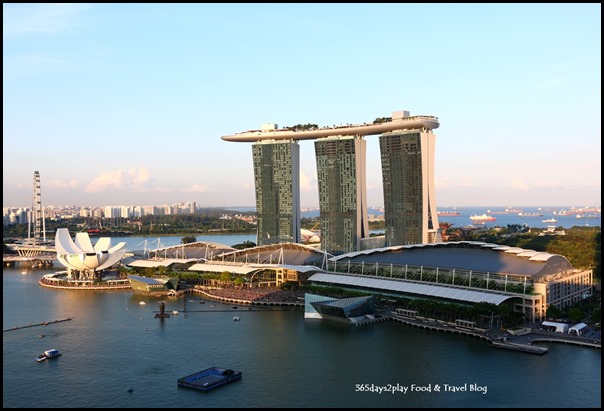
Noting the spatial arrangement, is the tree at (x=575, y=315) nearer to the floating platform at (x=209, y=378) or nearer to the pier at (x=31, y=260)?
the floating platform at (x=209, y=378)

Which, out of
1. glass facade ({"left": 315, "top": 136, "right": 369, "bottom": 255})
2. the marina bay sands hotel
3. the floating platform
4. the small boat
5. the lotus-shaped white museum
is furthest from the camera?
glass facade ({"left": 315, "top": 136, "right": 369, "bottom": 255})

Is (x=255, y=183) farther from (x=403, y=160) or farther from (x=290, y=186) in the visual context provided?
(x=403, y=160)

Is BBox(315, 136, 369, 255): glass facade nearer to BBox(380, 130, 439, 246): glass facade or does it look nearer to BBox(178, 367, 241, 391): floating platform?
BBox(380, 130, 439, 246): glass facade

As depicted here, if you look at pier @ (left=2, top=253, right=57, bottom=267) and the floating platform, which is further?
pier @ (left=2, top=253, right=57, bottom=267)

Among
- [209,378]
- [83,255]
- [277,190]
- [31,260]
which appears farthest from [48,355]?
[31,260]

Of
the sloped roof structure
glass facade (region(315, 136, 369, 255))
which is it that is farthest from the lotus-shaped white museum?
the sloped roof structure

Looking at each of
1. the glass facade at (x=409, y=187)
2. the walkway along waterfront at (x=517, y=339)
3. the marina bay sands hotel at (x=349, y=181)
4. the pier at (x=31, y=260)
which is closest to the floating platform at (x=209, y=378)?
the walkway along waterfront at (x=517, y=339)

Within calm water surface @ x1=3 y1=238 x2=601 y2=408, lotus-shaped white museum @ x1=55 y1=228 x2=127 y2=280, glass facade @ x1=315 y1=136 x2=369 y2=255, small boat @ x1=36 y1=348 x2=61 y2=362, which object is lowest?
calm water surface @ x1=3 y1=238 x2=601 y2=408
